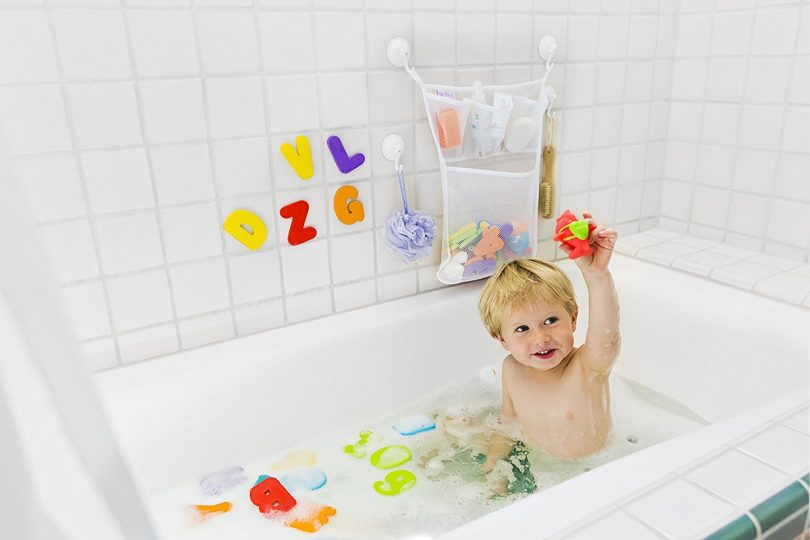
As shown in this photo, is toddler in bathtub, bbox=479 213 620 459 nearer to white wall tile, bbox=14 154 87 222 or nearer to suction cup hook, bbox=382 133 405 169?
suction cup hook, bbox=382 133 405 169

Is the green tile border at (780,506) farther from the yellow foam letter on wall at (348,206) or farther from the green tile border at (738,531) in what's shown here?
the yellow foam letter on wall at (348,206)

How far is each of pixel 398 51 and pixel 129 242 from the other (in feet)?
2.10

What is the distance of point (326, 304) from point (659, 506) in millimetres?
835

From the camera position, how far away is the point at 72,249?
1.10 meters

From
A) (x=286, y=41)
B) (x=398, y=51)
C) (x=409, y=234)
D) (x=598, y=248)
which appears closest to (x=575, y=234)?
(x=598, y=248)

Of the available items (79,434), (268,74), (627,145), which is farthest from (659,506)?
(627,145)

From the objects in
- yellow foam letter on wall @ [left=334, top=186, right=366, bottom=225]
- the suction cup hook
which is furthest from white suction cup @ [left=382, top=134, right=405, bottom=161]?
yellow foam letter on wall @ [left=334, top=186, right=366, bottom=225]

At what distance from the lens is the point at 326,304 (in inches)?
54.7

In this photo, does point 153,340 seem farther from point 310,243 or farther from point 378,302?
point 378,302

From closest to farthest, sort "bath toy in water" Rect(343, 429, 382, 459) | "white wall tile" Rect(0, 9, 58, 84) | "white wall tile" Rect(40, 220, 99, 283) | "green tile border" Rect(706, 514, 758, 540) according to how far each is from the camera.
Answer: "green tile border" Rect(706, 514, 758, 540)
"white wall tile" Rect(0, 9, 58, 84)
"white wall tile" Rect(40, 220, 99, 283)
"bath toy in water" Rect(343, 429, 382, 459)

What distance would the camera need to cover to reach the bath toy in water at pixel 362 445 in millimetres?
1301

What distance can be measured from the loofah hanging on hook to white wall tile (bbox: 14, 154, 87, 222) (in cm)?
60

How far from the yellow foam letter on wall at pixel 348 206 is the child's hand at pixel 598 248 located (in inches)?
18.4

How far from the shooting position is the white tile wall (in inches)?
41.8
